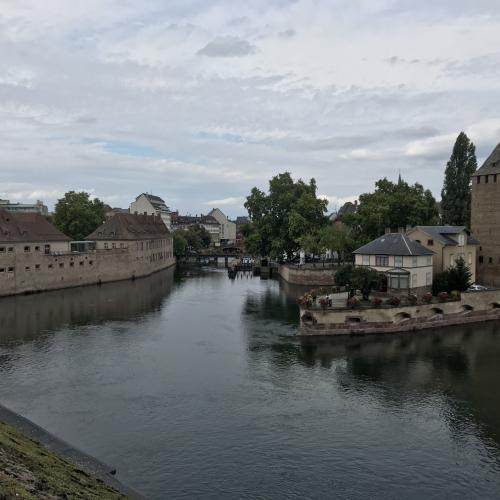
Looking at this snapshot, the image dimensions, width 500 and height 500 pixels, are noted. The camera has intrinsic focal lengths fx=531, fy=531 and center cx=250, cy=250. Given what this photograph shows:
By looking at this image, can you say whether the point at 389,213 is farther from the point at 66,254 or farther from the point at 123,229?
the point at 66,254

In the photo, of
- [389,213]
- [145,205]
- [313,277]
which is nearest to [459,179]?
[389,213]

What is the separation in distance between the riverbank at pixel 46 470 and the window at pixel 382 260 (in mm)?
32483

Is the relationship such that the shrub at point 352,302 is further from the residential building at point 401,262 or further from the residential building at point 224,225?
the residential building at point 224,225

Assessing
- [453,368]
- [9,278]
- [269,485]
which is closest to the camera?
[269,485]

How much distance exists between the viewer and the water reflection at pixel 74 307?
42.2 metres

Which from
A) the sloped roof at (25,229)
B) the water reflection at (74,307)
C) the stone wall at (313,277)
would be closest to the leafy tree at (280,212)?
the stone wall at (313,277)

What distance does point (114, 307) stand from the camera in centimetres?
5184

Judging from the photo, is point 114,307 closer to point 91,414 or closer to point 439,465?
point 91,414

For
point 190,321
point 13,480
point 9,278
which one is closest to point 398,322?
point 190,321

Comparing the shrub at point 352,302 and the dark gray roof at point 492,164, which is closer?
the shrub at point 352,302

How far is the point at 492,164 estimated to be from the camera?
5372cm

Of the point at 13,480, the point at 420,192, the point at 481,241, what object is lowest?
the point at 13,480

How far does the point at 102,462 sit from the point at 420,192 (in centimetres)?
6082

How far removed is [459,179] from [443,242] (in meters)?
25.5
